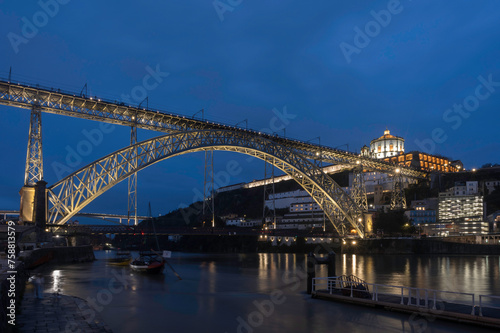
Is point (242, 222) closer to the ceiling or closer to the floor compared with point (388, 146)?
closer to the floor

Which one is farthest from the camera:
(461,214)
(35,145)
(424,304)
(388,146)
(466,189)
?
(388,146)

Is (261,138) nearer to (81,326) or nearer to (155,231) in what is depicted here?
(155,231)

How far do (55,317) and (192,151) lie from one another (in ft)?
119

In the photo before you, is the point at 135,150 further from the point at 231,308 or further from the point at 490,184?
the point at 490,184

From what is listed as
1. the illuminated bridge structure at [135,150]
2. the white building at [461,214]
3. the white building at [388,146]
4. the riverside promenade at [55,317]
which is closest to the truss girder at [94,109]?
the illuminated bridge structure at [135,150]

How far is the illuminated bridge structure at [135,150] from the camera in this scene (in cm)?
3881

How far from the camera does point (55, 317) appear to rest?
1470 cm

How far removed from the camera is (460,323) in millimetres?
15055

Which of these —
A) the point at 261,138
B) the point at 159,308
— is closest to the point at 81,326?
the point at 159,308

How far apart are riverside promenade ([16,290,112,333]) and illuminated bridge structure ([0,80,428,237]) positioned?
2294 centimetres

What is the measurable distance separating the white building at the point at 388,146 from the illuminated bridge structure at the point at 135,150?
316 feet

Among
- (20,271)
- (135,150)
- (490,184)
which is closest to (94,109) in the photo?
(135,150)

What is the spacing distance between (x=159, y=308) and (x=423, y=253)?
2524 inches

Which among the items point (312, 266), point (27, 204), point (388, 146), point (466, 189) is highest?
point (388, 146)
